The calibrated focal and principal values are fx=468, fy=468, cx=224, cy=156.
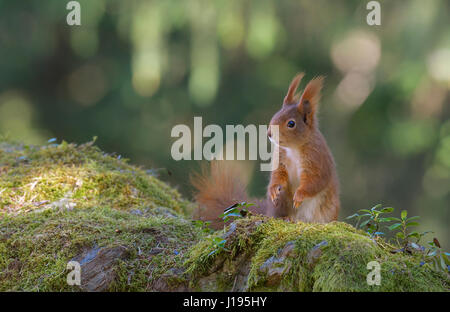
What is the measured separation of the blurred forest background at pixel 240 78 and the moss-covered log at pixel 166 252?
250 centimetres

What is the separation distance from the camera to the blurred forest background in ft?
15.4

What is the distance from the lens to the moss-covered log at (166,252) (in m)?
1.37

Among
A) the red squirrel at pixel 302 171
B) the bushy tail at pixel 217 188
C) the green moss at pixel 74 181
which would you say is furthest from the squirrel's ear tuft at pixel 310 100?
the green moss at pixel 74 181

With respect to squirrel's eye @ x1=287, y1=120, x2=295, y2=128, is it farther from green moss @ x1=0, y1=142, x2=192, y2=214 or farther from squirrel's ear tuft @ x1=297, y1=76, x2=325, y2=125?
green moss @ x1=0, y1=142, x2=192, y2=214

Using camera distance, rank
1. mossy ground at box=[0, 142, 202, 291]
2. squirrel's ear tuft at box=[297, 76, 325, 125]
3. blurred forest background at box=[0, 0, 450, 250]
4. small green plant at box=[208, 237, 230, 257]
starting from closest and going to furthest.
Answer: small green plant at box=[208, 237, 230, 257] → mossy ground at box=[0, 142, 202, 291] → squirrel's ear tuft at box=[297, 76, 325, 125] → blurred forest background at box=[0, 0, 450, 250]

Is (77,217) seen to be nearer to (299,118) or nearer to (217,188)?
(217,188)

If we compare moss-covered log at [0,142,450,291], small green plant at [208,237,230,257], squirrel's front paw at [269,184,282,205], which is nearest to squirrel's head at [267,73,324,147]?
squirrel's front paw at [269,184,282,205]

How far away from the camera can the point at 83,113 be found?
596 centimetres

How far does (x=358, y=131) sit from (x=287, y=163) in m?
3.49

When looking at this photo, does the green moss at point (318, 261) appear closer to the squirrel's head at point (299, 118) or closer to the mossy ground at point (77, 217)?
the mossy ground at point (77, 217)

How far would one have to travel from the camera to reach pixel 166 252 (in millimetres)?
1711

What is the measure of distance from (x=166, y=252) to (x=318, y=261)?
0.59 metres

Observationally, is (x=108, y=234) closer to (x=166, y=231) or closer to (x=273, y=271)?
(x=166, y=231)

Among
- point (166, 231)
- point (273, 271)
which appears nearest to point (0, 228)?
point (166, 231)
